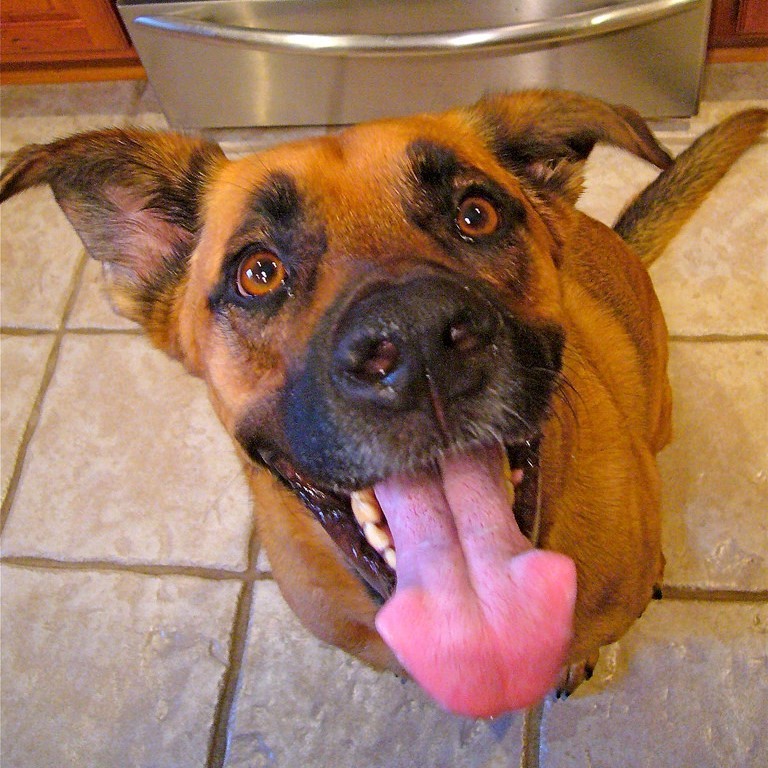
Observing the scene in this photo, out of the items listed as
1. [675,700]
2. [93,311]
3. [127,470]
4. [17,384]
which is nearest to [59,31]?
[93,311]

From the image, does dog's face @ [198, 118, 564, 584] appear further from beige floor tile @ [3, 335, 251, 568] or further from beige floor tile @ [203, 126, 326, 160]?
beige floor tile @ [203, 126, 326, 160]

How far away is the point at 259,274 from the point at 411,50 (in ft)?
4.45

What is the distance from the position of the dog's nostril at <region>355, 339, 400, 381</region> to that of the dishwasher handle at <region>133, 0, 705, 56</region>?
154 cm

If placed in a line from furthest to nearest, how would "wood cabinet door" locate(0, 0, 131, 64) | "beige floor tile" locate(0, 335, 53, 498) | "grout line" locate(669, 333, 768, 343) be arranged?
"wood cabinet door" locate(0, 0, 131, 64)
"beige floor tile" locate(0, 335, 53, 498)
"grout line" locate(669, 333, 768, 343)

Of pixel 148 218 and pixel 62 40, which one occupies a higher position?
pixel 148 218

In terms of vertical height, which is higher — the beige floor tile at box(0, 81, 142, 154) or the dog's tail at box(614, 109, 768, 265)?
the dog's tail at box(614, 109, 768, 265)

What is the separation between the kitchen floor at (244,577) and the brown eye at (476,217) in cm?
100

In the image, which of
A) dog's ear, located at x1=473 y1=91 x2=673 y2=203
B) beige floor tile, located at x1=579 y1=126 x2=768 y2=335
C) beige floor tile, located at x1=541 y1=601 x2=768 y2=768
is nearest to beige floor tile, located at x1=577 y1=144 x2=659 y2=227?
beige floor tile, located at x1=579 y1=126 x2=768 y2=335

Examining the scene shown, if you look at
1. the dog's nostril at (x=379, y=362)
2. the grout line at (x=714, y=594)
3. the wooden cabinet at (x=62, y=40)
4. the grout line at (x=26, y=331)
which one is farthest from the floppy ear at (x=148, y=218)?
the wooden cabinet at (x=62, y=40)

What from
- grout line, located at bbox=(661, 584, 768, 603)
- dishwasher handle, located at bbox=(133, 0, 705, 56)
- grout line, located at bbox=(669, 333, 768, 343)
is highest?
dishwasher handle, located at bbox=(133, 0, 705, 56)

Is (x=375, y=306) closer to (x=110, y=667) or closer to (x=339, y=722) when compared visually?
(x=339, y=722)

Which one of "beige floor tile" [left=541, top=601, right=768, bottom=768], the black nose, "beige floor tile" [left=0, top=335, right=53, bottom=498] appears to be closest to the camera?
the black nose

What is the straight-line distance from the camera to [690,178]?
167 cm

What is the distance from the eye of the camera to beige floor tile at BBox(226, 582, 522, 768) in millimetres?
1569
